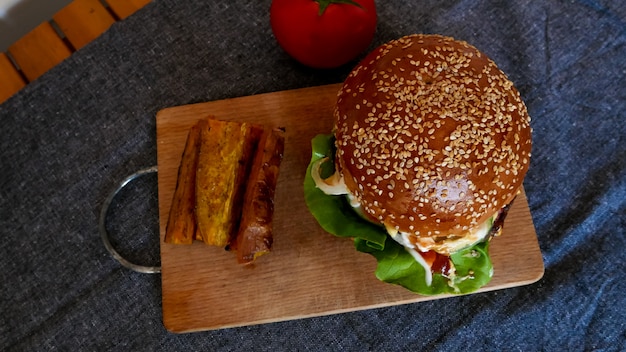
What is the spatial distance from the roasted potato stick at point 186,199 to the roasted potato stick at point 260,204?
4.7 inches

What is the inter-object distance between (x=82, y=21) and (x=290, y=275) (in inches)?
38.0

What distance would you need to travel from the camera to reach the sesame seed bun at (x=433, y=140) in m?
1.00

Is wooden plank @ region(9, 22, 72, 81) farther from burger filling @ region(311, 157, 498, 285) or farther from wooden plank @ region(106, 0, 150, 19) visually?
burger filling @ region(311, 157, 498, 285)

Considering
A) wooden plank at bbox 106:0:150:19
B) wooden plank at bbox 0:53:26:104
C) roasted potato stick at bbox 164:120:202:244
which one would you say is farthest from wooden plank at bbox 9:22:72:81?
roasted potato stick at bbox 164:120:202:244

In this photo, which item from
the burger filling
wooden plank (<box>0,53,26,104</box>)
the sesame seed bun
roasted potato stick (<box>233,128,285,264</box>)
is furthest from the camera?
wooden plank (<box>0,53,26,104</box>)

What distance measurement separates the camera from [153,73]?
151 centimetres

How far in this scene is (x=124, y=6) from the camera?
5.23 ft

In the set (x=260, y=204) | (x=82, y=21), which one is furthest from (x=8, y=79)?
(x=260, y=204)

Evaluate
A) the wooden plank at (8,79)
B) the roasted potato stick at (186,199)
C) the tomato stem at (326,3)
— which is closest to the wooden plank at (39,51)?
the wooden plank at (8,79)

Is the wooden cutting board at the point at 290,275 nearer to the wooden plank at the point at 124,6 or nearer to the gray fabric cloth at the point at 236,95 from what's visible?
the gray fabric cloth at the point at 236,95

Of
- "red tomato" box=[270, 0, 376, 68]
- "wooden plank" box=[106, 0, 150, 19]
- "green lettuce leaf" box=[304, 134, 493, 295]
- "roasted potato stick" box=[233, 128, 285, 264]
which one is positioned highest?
"wooden plank" box=[106, 0, 150, 19]

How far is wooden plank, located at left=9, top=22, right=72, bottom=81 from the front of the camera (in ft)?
5.05

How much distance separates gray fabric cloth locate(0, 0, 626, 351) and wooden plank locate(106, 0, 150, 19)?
1.5 inches

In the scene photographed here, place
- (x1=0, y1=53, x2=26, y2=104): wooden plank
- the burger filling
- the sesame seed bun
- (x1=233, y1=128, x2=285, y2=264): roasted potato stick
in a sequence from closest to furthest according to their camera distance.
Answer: the sesame seed bun → the burger filling → (x1=233, y1=128, x2=285, y2=264): roasted potato stick → (x1=0, y1=53, x2=26, y2=104): wooden plank
